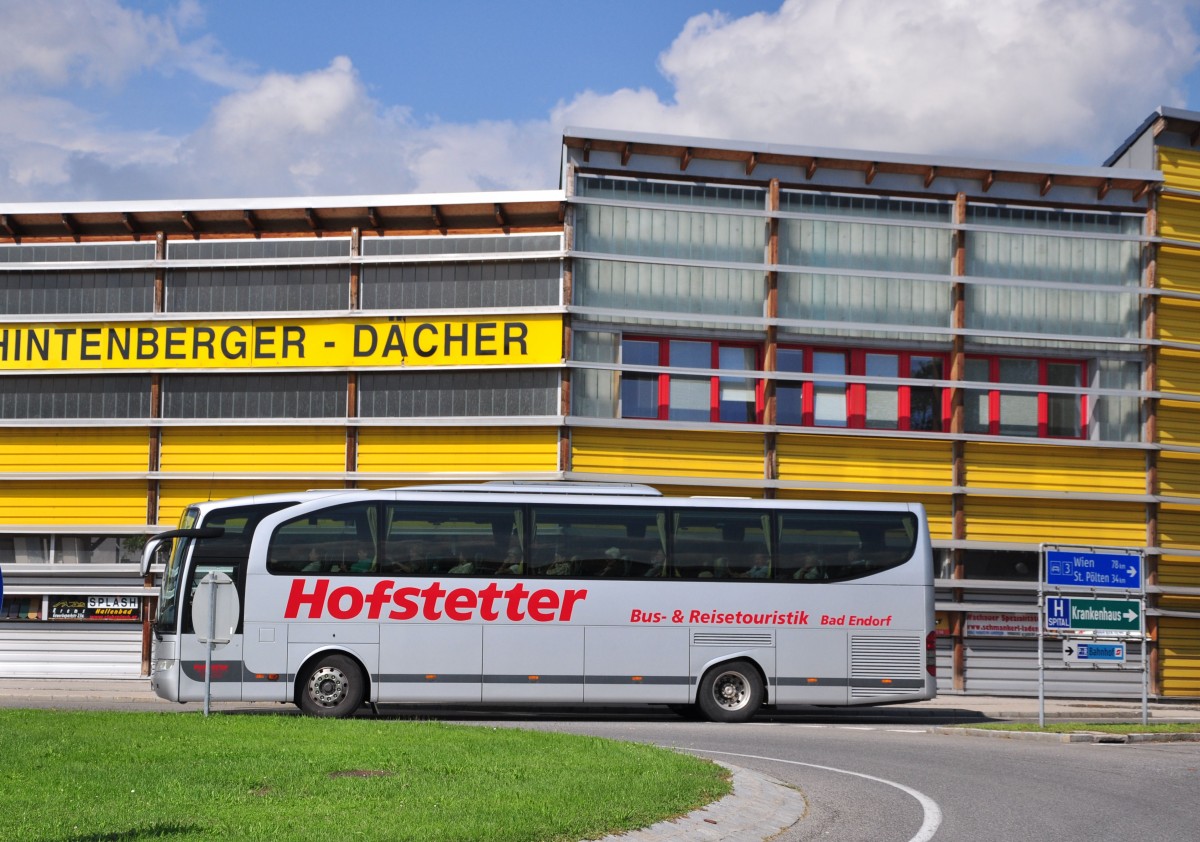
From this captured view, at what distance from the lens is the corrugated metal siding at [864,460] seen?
31.0m

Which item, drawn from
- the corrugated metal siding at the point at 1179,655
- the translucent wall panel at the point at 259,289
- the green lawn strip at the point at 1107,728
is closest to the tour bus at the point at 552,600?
the green lawn strip at the point at 1107,728

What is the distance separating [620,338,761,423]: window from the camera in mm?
30875

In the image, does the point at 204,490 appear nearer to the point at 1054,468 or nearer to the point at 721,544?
the point at 721,544

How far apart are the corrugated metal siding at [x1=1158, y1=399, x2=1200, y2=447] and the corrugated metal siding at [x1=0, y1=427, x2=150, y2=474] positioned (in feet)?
74.1

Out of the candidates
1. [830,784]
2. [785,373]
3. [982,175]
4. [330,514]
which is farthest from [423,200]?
[830,784]

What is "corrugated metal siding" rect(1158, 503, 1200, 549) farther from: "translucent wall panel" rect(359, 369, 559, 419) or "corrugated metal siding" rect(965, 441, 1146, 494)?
"translucent wall panel" rect(359, 369, 559, 419)

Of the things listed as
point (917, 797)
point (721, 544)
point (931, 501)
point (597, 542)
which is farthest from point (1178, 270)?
point (917, 797)

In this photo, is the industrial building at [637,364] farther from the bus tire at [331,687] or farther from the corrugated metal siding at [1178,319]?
the bus tire at [331,687]

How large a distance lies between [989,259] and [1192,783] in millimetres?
19101

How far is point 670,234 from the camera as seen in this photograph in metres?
31.4

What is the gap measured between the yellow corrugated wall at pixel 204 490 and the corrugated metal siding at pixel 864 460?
391 inches

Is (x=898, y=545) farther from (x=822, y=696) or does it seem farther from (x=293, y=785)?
(x=293, y=785)

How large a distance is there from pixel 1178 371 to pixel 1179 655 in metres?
6.36

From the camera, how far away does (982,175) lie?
32.2 metres
